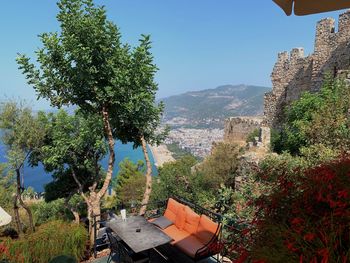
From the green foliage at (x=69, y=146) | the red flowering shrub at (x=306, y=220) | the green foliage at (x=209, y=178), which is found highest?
the red flowering shrub at (x=306, y=220)

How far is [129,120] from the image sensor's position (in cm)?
877

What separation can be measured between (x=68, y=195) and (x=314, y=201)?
48.5 ft

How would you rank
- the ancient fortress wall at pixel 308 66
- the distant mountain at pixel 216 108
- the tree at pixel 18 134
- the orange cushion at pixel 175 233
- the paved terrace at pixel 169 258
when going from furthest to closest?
the distant mountain at pixel 216 108 → the ancient fortress wall at pixel 308 66 → the tree at pixel 18 134 → the orange cushion at pixel 175 233 → the paved terrace at pixel 169 258

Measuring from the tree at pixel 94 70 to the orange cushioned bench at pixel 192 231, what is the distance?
2962 millimetres

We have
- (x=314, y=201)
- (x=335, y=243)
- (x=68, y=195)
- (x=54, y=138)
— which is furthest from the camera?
(x=68, y=195)

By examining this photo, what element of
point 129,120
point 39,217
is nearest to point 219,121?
point 39,217

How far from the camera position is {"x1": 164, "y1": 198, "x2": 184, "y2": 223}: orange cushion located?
20.7 ft

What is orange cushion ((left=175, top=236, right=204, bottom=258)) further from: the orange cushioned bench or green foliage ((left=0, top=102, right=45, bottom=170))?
green foliage ((left=0, top=102, right=45, bottom=170))

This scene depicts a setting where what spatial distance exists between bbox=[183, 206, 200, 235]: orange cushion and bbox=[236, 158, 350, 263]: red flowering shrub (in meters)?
3.15

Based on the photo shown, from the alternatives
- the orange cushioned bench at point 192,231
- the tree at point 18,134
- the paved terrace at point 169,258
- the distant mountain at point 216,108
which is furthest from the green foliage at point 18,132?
the distant mountain at point 216,108

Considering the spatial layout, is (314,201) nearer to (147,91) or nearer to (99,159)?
(147,91)

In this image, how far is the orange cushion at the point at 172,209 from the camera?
6.30m

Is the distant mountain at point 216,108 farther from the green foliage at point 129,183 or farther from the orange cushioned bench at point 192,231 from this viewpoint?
the orange cushioned bench at point 192,231

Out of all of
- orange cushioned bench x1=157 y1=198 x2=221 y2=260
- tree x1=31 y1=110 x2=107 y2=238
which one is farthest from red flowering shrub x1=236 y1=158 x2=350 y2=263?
tree x1=31 y1=110 x2=107 y2=238
